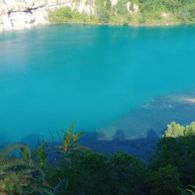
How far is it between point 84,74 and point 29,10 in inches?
1425

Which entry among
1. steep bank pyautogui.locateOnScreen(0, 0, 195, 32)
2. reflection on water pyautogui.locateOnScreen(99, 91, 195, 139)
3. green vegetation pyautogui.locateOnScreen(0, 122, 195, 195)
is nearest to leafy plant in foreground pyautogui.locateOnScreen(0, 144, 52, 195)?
green vegetation pyautogui.locateOnScreen(0, 122, 195, 195)

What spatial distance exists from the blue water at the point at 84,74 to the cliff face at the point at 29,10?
236 inches

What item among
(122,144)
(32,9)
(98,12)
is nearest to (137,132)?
(122,144)

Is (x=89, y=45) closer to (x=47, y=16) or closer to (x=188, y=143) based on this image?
(x=47, y=16)

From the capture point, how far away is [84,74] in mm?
46969

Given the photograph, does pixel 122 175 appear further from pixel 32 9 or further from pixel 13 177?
pixel 32 9

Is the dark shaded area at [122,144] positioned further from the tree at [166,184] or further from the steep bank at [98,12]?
the steep bank at [98,12]

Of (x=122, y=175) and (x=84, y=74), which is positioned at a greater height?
(x=122, y=175)

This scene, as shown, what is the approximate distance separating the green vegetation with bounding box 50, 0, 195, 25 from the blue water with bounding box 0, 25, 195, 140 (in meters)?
8.32

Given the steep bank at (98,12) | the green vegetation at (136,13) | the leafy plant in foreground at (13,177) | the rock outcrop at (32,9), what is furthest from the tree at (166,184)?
the green vegetation at (136,13)

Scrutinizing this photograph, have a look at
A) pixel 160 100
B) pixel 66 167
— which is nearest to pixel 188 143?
pixel 66 167

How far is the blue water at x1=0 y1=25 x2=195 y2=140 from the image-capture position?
3484 cm

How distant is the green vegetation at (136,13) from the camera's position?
79375 millimetres

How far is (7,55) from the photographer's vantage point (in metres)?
55.2
